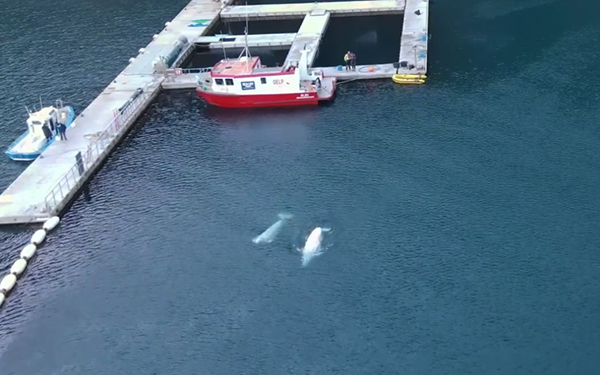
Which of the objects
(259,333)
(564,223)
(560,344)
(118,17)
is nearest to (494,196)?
(564,223)

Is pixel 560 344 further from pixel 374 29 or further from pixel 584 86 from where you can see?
pixel 374 29

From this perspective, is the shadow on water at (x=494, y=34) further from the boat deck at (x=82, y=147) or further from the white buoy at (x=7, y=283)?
the white buoy at (x=7, y=283)

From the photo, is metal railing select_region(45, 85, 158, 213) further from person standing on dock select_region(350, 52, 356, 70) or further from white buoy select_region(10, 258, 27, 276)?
person standing on dock select_region(350, 52, 356, 70)

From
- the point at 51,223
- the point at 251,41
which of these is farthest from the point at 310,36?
the point at 51,223

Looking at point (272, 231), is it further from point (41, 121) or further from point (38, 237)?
point (41, 121)

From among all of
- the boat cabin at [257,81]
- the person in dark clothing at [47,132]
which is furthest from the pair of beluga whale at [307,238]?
the person in dark clothing at [47,132]

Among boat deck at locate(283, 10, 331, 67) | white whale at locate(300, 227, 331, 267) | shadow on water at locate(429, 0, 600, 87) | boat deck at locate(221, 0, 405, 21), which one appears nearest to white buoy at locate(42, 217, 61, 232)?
white whale at locate(300, 227, 331, 267)
